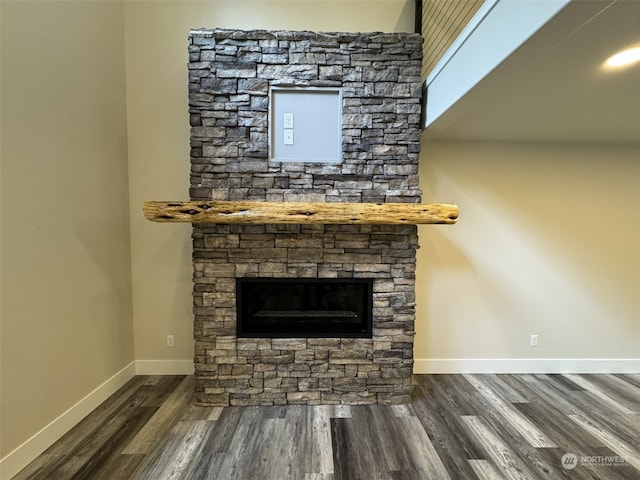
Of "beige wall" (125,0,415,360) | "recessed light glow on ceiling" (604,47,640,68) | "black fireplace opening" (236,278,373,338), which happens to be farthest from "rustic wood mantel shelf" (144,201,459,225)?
"recessed light glow on ceiling" (604,47,640,68)

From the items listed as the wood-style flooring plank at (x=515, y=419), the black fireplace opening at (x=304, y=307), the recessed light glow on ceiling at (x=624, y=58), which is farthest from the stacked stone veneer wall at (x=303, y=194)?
the recessed light glow on ceiling at (x=624, y=58)

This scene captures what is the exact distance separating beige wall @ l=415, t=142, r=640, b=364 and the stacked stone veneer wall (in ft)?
1.98

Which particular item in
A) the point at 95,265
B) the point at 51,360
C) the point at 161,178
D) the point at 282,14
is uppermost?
the point at 282,14

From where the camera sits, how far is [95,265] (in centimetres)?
208

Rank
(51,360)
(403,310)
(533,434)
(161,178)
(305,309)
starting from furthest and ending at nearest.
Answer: (161,178), (305,309), (403,310), (533,434), (51,360)

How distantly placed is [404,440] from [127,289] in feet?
8.20

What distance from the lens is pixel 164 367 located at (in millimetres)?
2531

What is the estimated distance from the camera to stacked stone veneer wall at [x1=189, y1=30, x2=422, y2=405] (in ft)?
6.70

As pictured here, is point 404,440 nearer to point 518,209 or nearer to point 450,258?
point 450,258

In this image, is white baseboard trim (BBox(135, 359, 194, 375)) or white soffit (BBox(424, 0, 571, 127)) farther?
white baseboard trim (BBox(135, 359, 194, 375))

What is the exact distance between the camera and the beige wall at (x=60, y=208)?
4.98ft

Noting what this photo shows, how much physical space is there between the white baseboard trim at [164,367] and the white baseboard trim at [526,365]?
214 cm

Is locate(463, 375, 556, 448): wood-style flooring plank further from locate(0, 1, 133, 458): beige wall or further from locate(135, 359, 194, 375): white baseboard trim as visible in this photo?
locate(0, 1, 133, 458): beige wall

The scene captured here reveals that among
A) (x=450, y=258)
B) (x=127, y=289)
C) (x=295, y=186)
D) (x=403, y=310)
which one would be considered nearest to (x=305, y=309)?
(x=403, y=310)
